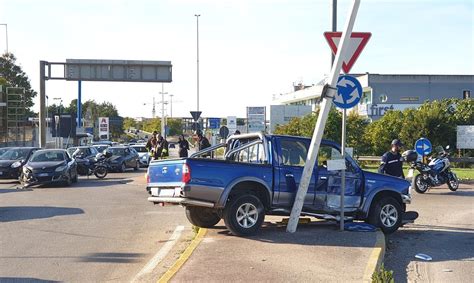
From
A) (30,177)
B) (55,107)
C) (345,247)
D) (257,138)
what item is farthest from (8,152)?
(55,107)

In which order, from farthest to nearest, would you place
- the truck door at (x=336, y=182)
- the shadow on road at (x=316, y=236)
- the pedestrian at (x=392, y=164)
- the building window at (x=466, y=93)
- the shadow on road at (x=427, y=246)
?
the building window at (x=466, y=93), the pedestrian at (x=392, y=164), the truck door at (x=336, y=182), the shadow on road at (x=316, y=236), the shadow on road at (x=427, y=246)

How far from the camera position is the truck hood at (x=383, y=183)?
11.3 meters

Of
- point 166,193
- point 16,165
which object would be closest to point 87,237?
point 166,193

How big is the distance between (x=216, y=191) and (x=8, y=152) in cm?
1866

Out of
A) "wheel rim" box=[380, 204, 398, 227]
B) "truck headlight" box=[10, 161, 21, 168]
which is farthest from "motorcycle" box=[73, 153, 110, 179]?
"wheel rim" box=[380, 204, 398, 227]

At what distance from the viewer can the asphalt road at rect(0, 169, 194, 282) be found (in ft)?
27.5

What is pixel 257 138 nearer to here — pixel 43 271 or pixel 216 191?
pixel 216 191

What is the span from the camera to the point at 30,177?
22031 millimetres

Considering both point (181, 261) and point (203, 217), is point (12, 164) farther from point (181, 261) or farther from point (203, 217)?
point (181, 261)

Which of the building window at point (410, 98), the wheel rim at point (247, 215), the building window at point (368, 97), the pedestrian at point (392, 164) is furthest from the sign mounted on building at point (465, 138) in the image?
the building window at point (410, 98)

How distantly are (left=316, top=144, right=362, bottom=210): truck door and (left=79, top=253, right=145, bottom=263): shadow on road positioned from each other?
3475mm

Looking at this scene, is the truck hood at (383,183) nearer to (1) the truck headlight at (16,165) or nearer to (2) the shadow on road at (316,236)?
(2) the shadow on road at (316,236)

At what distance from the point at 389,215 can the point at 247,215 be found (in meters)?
2.92

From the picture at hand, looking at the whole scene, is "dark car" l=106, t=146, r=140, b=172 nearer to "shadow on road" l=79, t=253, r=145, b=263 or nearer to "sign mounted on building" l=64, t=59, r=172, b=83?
"sign mounted on building" l=64, t=59, r=172, b=83
